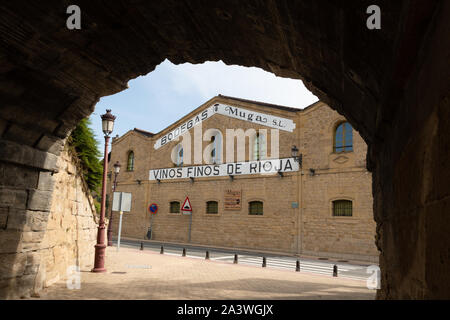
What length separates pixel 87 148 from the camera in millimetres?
9195

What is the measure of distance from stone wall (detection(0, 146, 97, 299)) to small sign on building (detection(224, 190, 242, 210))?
1239cm

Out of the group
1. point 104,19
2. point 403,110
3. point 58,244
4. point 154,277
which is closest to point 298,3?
point 403,110

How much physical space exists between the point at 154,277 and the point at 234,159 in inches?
498

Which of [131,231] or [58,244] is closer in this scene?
[58,244]

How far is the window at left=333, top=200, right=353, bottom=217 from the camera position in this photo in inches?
655

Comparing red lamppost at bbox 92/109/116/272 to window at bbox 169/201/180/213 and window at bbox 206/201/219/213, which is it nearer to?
window at bbox 206/201/219/213

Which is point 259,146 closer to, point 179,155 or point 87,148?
point 179,155

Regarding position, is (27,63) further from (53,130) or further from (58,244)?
(58,244)

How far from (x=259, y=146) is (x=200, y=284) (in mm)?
13050

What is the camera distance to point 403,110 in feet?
7.66

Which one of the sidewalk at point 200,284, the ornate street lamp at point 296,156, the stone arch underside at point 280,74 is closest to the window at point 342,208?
the ornate street lamp at point 296,156

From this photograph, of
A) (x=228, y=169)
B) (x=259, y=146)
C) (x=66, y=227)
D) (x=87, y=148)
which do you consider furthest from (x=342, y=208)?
(x=66, y=227)
